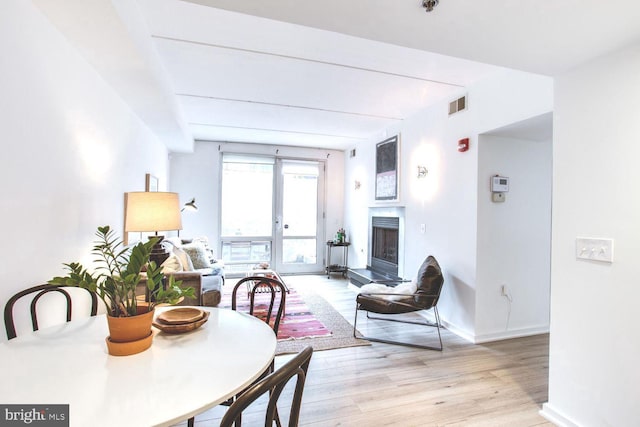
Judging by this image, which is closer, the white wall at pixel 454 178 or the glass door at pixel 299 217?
the white wall at pixel 454 178

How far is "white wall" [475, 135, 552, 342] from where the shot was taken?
3.14m

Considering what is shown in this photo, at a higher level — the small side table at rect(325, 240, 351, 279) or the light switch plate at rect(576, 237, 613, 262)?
the light switch plate at rect(576, 237, 613, 262)

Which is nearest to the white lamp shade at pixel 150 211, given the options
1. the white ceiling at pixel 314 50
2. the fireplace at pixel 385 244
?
the white ceiling at pixel 314 50

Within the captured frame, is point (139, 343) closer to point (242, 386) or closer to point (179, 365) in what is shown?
point (179, 365)

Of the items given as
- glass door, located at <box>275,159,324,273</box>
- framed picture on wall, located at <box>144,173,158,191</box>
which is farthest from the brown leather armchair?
glass door, located at <box>275,159,324,273</box>

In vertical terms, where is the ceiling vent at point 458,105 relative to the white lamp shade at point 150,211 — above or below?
above

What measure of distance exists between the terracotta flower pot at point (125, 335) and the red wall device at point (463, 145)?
3228 millimetres

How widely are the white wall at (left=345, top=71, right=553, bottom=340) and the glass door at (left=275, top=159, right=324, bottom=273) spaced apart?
244cm

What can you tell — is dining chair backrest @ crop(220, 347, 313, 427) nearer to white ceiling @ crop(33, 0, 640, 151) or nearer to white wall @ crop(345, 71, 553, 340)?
white ceiling @ crop(33, 0, 640, 151)

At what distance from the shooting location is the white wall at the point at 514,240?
3.14m

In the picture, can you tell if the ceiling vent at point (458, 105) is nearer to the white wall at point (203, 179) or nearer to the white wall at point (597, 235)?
the white wall at point (597, 235)

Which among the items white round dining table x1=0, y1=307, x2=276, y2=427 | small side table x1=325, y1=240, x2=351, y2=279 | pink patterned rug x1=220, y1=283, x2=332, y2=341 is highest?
white round dining table x1=0, y1=307, x2=276, y2=427

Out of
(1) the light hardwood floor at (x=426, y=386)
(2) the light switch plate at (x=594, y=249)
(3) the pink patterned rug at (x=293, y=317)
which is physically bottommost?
(1) the light hardwood floor at (x=426, y=386)

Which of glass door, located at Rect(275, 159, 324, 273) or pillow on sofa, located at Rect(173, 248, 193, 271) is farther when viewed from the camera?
glass door, located at Rect(275, 159, 324, 273)
